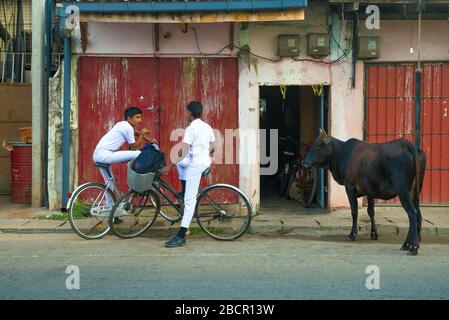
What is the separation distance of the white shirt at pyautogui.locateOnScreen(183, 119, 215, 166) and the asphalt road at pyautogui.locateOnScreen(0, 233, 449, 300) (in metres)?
1.20

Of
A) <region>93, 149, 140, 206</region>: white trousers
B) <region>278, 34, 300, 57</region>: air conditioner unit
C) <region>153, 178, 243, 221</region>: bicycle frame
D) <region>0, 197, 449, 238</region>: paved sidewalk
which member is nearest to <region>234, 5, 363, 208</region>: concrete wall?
<region>278, 34, 300, 57</region>: air conditioner unit

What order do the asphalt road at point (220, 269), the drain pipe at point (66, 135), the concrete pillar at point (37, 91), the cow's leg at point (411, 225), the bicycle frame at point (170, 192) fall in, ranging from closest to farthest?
the asphalt road at point (220, 269) → the cow's leg at point (411, 225) → the bicycle frame at point (170, 192) → the drain pipe at point (66, 135) → the concrete pillar at point (37, 91)

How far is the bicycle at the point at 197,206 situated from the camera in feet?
29.8

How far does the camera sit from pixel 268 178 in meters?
15.4

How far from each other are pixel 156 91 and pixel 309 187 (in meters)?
3.52

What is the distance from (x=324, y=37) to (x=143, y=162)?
4.40 metres

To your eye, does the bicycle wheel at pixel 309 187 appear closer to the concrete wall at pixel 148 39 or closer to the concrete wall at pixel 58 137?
the concrete wall at pixel 148 39

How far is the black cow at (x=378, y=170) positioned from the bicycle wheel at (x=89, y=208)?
3.02 meters

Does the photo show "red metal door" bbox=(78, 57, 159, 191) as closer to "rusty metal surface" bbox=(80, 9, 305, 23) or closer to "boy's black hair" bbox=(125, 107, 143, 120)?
"rusty metal surface" bbox=(80, 9, 305, 23)

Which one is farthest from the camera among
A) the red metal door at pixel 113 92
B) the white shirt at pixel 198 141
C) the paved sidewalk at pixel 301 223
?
the red metal door at pixel 113 92

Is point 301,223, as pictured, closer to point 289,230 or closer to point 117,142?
point 289,230

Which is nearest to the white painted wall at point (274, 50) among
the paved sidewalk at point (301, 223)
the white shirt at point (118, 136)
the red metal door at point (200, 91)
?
the red metal door at point (200, 91)

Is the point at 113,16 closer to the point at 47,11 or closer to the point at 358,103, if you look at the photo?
the point at 47,11

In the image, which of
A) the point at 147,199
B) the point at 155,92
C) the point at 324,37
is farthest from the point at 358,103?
the point at 147,199
